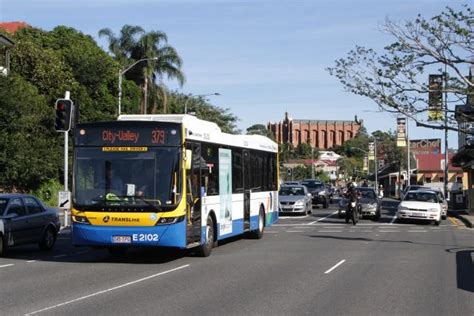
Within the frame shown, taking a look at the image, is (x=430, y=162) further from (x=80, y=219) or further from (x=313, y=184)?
(x=80, y=219)

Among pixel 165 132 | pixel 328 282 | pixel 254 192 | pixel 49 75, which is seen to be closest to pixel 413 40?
pixel 254 192

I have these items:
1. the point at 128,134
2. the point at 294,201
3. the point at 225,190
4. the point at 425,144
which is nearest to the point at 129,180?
the point at 128,134

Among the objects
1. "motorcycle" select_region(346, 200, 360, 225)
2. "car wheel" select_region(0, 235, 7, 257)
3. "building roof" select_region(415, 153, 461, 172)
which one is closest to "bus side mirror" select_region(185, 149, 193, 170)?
"car wheel" select_region(0, 235, 7, 257)

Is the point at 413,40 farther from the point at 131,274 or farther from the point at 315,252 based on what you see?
the point at 131,274

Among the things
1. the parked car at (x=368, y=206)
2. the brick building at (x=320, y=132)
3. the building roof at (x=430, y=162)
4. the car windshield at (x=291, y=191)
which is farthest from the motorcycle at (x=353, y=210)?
the brick building at (x=320, y=132)

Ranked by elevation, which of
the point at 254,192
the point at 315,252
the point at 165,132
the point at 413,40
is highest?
the point at 413,40

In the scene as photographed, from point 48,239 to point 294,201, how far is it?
2020 centimetres

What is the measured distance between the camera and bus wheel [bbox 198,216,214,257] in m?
17.0

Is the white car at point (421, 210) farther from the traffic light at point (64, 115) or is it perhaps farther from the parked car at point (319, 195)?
the traffic light at point (64, 115)

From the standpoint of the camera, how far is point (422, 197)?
110 feet

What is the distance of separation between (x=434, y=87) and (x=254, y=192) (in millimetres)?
8612

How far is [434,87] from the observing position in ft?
86.8

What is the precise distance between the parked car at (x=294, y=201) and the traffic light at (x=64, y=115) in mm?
18399

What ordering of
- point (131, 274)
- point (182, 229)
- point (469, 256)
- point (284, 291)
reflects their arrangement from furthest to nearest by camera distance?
point (469, 256) → point (182, 229) → point (131, 274) → point (284, 291)
